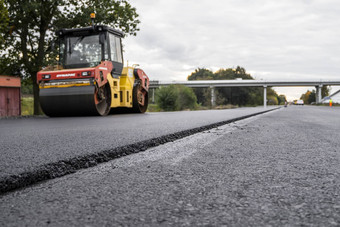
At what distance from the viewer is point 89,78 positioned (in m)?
9.91

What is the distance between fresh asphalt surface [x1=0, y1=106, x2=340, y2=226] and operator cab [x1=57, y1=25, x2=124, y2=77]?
896 cm

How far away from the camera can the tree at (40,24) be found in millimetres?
16031

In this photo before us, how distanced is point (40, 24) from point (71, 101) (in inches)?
364

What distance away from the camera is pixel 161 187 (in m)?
1.80

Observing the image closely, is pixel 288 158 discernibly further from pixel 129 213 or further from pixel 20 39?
pixel 20 39

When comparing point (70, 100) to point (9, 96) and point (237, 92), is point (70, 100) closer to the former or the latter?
point (9, 96)

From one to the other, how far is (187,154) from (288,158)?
898 mm

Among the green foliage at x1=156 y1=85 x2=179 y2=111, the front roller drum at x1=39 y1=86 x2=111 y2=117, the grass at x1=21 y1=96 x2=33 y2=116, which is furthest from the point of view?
the green foliage at x1=156 y1=85 x2=179 y2=111

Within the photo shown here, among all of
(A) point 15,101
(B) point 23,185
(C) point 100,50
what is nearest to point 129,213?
(B) point 23,185

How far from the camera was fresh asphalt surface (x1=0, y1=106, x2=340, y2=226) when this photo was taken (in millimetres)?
1312

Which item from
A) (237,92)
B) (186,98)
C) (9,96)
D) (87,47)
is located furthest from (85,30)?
(237,92)

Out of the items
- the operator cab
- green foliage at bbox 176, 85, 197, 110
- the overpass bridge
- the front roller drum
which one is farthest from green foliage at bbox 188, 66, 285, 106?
the front roller drum

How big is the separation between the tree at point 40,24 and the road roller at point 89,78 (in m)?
5.44

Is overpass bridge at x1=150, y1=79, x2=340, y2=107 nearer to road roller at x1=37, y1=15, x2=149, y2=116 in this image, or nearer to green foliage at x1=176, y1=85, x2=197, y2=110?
green foliage at x1=176, y1=85, x2=197, y2=110
